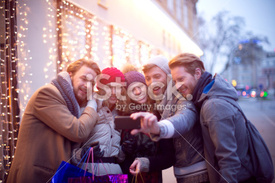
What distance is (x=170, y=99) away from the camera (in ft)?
5.91

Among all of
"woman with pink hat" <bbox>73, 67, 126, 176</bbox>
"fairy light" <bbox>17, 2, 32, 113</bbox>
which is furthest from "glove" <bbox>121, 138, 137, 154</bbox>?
"fairy light" <bbox>17, 2, 32, 113</bbox>

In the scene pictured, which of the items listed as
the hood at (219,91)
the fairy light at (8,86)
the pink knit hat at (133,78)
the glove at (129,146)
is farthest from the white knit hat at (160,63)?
the fairy light at (8,86)

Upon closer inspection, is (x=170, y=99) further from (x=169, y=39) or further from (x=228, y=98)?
(x=169, y=39)

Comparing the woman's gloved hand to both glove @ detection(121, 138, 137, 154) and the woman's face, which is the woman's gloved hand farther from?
the woman's face

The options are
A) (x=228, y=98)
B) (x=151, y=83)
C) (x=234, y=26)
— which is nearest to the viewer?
(x=228, y=98)

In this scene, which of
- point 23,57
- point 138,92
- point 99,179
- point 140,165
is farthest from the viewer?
point 23,57

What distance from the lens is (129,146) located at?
6.37 ft

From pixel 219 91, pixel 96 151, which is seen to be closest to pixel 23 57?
pixel 96 151

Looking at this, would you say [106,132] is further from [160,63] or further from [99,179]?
[160,63]

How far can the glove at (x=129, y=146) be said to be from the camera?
1942mm

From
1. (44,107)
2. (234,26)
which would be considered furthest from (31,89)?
(234,26)

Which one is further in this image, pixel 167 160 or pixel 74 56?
pixel 74 56

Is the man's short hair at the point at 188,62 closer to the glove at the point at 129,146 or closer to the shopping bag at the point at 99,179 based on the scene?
the glove at the point at 129,146

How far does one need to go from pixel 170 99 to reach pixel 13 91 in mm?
2493
